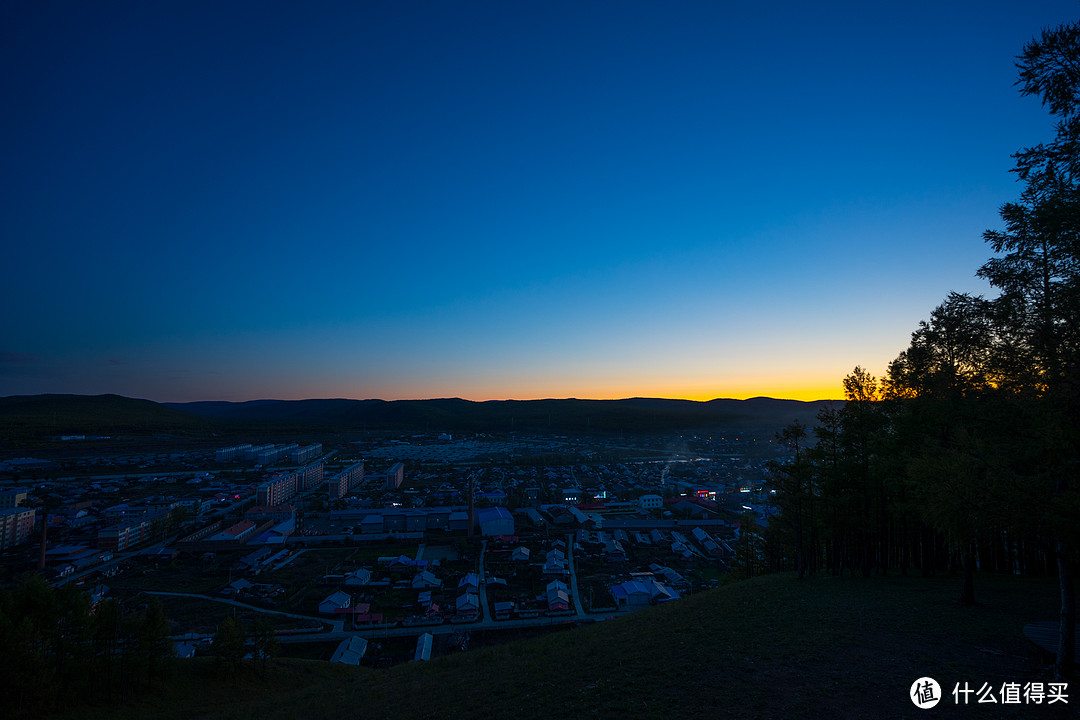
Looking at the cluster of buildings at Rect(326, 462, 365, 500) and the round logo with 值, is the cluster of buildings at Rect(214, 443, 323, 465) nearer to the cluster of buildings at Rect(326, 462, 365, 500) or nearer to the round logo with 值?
the cluster of buildings at Rect(326, 462, 365, 500)

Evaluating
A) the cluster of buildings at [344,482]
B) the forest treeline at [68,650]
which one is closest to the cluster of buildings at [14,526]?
the cluster of buildings at [344,482]

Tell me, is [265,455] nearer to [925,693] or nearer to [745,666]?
[745,666]

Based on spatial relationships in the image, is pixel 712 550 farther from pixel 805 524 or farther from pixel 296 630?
pixel 296 630

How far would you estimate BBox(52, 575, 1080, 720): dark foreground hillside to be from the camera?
6.55 meters

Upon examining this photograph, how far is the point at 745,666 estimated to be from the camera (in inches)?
313

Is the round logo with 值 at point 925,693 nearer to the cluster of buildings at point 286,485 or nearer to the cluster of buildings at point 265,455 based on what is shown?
the cluster of buildings at point 286,485

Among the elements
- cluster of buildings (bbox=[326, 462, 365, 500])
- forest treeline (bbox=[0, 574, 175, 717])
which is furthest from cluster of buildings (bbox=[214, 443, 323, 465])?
forest treeline (bbox=[0, 574, 175, 717])

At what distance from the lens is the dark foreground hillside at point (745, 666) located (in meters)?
6.55

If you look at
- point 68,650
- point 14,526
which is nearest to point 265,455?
point 14,526

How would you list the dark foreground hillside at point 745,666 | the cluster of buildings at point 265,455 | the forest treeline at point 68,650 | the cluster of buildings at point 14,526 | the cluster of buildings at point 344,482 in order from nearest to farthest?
1. the dark foreground hillside at point 745,666
2. the forest treeline at point 68,650
3. the cluster of buildings at point 14,526
4. the cluster of buildings at point 344,482
5. the cluster of buildings at point 265,455

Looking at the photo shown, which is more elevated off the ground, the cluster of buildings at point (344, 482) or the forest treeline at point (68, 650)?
the forest treeline at point (68, 650)

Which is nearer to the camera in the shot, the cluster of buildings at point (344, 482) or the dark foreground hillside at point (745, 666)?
the dark foreground hillside at point (745, 666)

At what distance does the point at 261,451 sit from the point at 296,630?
105598 mm

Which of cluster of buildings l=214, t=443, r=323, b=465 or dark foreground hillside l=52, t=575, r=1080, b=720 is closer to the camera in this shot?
dark foreground hillside l=52, t=575, r=1080, b=720
